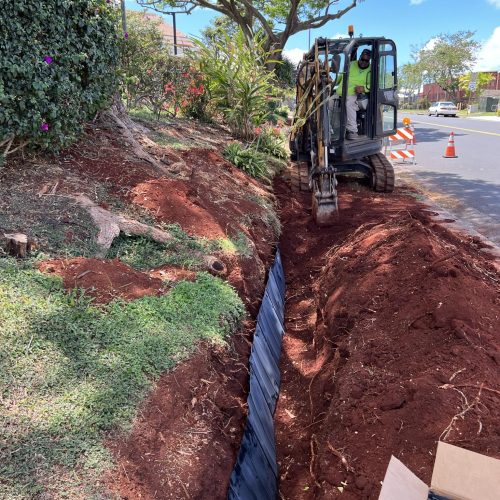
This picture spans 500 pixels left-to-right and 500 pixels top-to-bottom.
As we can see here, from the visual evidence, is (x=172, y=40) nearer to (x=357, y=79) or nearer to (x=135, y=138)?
(x=357, y=79)

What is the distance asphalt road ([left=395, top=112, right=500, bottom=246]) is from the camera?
825cm

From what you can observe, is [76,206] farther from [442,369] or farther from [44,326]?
[442,369]

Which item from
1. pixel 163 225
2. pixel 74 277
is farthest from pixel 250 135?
pixel 74 277

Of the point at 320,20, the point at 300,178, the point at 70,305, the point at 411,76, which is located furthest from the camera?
the point at 411,76

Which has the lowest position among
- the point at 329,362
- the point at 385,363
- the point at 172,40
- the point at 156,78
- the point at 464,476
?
the point at 329,362

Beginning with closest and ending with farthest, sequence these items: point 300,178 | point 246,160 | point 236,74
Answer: point 246,160 < point 300,178 < point 236,74

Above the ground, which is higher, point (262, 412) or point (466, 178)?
point (466, 178)

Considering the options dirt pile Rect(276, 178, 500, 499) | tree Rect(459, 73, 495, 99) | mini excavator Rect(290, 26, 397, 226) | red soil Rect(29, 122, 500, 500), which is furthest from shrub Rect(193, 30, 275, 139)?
tree Rect(459, 73, 495, 99)

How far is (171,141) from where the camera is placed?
8164 mm

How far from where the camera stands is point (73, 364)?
2912 millimetres

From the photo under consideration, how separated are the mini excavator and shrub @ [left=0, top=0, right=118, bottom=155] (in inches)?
134

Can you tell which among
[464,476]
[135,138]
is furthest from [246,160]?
[464,476]

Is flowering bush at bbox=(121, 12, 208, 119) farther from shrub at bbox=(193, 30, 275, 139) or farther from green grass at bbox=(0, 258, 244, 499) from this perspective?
green grass at bbox=(0, 258, 244, 499)

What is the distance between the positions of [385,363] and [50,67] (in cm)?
429
